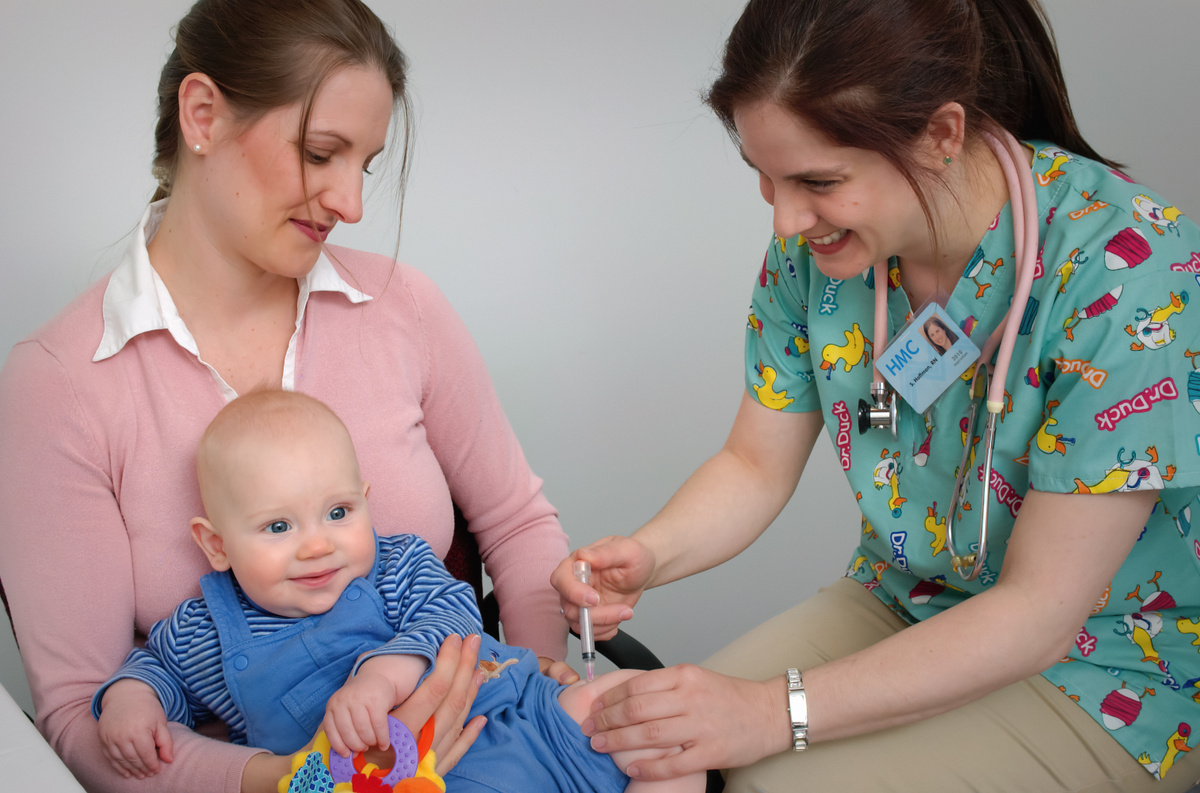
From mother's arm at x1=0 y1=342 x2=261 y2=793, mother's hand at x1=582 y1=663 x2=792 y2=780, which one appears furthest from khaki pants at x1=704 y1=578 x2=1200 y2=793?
mother's arm at x1=0 y1=342 x2=261 y2=793

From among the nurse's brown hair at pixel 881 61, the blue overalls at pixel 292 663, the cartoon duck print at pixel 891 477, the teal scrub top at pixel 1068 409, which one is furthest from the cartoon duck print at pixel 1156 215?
the blue overalls at pixel 292 663

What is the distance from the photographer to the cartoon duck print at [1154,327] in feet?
4.13

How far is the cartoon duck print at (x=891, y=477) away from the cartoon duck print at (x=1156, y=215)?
48cm

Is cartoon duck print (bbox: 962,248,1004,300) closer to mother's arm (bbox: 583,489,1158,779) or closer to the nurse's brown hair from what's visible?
the nurse's brown hair

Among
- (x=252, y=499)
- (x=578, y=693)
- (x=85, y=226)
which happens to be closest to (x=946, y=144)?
(x=578, y=693)

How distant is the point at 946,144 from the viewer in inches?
54.2

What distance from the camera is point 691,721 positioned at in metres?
1.31

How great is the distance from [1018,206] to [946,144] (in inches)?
5.3

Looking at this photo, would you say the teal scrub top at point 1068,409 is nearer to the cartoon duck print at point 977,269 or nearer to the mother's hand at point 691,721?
the cartoon duck print at point 977,269

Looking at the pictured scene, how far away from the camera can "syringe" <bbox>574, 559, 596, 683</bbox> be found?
4.96ft

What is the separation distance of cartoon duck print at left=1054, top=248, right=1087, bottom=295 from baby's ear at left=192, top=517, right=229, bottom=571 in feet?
3.93

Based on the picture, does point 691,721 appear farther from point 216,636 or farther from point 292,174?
point 292,174

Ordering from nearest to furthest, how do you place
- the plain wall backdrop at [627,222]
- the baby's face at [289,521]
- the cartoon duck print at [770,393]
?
the baby's face at [289,521] → the cartoon duck print at [770,393] → the plain wall backdrop at [627,222]

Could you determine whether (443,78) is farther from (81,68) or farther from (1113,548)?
(1113,548)
